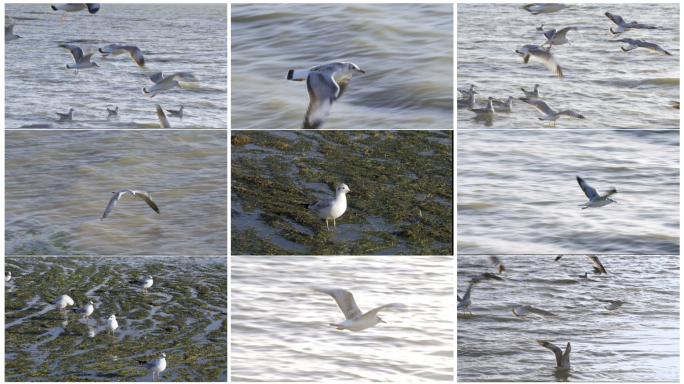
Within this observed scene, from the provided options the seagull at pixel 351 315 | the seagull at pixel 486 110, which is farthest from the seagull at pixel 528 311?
the seagull at pixel 486 110

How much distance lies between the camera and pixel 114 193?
4918 millimetres

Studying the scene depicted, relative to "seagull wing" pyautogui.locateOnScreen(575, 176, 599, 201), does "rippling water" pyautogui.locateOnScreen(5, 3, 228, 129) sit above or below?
above

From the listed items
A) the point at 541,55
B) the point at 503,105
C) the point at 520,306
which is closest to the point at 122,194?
the point at 503,105

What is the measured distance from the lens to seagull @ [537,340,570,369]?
465 cm

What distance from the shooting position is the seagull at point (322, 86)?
4.41 metres

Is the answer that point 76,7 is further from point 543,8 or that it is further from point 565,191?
point 565,191

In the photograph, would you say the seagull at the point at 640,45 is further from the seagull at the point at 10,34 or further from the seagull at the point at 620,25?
the seagull at the point at 10,34

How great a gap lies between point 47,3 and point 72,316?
2502 millimetres

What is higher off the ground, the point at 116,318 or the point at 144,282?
the point at 144,282

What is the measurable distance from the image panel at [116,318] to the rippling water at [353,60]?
52.9 inches

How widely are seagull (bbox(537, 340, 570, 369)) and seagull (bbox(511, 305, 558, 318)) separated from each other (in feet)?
0.70

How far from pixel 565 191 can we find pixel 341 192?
1754 mm

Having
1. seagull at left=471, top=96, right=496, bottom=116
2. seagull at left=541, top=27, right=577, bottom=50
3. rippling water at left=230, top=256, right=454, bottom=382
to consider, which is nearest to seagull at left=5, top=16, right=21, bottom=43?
rippling water at left=230, top=256, right=454, bottom=382

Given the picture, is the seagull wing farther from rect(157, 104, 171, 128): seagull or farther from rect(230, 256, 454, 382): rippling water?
rect(157, 104, 171, 128): seagull
